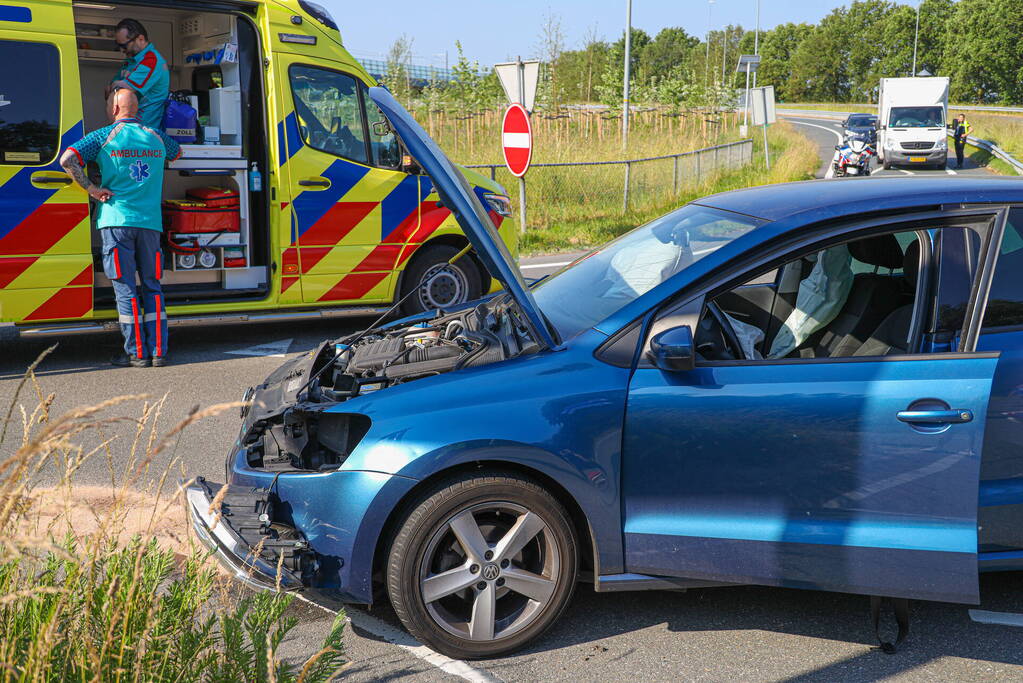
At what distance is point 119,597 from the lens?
7.59 ft

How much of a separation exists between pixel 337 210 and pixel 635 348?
526 centimetres

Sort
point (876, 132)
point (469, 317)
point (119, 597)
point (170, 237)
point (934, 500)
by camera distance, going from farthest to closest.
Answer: point (876, 132) → point (170, 237) → point (469, 317) → point (934, 500) → point (119, 597)

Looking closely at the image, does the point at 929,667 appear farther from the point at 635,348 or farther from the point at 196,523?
the point at 196,523

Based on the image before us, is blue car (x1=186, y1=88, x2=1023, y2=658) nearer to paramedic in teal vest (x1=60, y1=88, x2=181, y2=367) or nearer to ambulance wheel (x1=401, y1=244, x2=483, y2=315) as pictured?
paramedic in teal vest (x1=60, y1=88, x2=181, y2=367)

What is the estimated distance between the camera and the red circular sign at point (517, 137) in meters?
13.2

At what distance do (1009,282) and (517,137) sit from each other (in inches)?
413

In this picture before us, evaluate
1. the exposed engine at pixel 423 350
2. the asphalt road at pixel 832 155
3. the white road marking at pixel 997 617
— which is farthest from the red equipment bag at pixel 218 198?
the white road marking at pixel 997 617

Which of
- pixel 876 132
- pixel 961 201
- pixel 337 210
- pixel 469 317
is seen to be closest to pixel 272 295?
pixel 337 210

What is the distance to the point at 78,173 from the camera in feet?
22.8

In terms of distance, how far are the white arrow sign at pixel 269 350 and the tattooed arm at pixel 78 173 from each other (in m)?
1.59

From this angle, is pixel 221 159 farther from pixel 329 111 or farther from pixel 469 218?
pixel 469 218

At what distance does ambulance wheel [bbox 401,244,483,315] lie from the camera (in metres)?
8.69

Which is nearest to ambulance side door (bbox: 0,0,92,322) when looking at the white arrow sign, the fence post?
the white arrow sign

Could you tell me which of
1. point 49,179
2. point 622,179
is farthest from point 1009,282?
point 622,179
